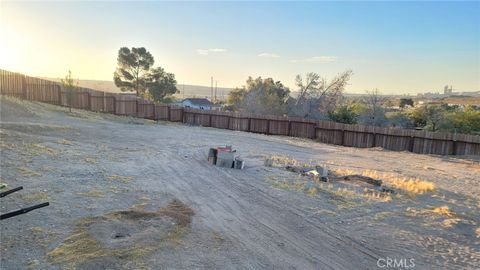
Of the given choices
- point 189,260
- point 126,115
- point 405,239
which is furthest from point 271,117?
point 189,260

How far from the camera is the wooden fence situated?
24508 mm

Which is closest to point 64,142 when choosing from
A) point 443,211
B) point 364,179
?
point 364,179

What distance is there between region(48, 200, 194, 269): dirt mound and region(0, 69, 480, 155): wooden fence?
21.9m

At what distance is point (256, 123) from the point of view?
31.0 metres

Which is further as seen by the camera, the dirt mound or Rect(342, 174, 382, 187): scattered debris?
Rect(342, 174, 382, 187): scattered debris

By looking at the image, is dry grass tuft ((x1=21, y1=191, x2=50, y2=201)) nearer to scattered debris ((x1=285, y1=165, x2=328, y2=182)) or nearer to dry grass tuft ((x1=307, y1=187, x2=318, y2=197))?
dry grass tuft ((x1=307, y1=187, x2=318, y2=197))

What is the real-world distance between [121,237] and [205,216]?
2.02 m

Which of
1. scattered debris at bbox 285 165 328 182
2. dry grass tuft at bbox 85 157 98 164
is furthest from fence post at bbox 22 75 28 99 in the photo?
scattered debris at bbox 285 165 328 182

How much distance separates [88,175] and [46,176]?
106 cm

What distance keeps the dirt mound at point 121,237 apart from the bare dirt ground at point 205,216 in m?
0.02

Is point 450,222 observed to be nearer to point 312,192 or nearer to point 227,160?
point 312,192

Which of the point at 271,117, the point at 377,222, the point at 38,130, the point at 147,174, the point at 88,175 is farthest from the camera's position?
the point at 271,117

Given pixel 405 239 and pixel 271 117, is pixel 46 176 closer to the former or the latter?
pixel 405 239

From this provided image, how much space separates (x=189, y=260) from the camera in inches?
221
